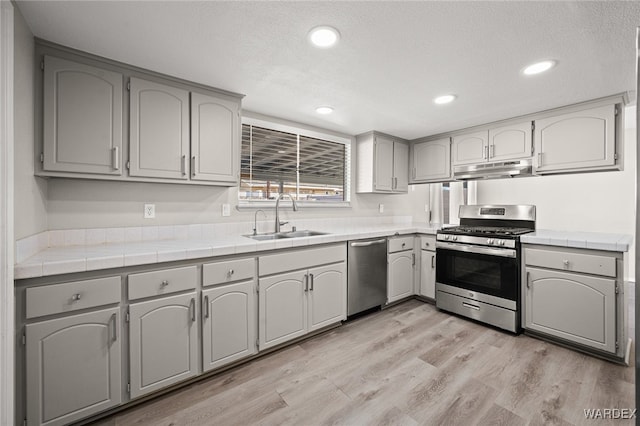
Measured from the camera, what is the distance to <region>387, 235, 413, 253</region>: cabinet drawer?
10.7 ft

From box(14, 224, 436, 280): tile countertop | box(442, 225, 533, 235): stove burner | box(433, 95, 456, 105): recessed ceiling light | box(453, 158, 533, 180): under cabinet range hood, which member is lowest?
box(14, 224, 436, 280): tile countertop

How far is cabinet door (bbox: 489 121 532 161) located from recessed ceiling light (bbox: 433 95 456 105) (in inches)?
37.6

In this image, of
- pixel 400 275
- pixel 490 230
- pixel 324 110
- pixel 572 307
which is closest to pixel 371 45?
pixel 324 110

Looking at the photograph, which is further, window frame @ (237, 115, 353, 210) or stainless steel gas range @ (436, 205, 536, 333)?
window frame @ (237, 115, 353, 210)

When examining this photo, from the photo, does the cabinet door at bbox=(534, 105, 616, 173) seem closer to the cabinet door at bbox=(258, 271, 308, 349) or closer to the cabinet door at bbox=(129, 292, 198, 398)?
the cabinet door at bbox=(258, 271, 308, 349)

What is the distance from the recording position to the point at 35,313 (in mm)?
1389

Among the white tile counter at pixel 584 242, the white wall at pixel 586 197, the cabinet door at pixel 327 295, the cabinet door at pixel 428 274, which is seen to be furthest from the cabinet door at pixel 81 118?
the white wall at pixel 586 197

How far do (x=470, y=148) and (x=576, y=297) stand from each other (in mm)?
1826

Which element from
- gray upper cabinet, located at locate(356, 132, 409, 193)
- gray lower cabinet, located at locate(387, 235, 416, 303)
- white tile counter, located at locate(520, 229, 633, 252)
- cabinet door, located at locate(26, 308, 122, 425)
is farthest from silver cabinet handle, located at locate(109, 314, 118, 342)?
white tile counter, located at locate(520, 229, 633, 252)

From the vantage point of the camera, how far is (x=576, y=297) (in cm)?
235

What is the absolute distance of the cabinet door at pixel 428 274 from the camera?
3400 millimetres

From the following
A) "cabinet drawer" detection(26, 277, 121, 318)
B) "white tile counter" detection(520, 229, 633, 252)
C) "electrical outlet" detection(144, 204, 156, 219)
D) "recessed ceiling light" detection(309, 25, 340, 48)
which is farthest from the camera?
"electrical outlet" detection(144, 204, 156, 219)

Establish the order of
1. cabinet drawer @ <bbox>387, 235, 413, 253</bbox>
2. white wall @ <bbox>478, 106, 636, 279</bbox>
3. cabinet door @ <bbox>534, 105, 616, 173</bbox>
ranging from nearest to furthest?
cabinet door @ <bbox>534, 105, 616, 173</bbox> < cabinet drawer @ <bbox>387, 235, 413, 253</bbox> < white wall @ <bbox>478, 106, 636, 279</bbox>

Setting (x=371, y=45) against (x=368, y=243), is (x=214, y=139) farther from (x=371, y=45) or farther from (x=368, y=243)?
(x=368, y=243)
